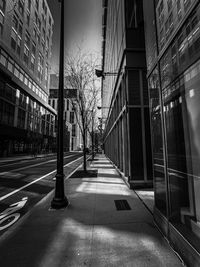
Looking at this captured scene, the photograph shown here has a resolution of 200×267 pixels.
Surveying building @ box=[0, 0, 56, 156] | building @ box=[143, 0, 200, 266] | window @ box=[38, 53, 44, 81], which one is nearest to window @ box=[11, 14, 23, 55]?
building @ box=[0, 0, 56, 156]

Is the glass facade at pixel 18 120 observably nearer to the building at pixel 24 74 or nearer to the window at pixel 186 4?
the building at pixel 24 74

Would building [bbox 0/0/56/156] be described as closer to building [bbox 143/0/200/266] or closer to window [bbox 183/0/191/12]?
building [bbox 143/0/200/266]

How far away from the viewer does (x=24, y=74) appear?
122ft

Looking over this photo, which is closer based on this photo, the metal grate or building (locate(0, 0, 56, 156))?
the metal grate

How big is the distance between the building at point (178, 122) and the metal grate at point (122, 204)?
48.1 inches

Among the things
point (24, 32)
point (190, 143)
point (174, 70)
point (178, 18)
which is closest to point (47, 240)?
point (190, 143)

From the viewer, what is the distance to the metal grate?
512cm

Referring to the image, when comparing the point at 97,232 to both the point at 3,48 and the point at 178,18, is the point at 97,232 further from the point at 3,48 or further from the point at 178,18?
the point at 3,48

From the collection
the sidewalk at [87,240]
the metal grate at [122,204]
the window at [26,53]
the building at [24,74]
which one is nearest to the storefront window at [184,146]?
the sidewalk at [87,240]

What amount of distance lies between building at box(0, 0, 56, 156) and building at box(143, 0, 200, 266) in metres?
26.5

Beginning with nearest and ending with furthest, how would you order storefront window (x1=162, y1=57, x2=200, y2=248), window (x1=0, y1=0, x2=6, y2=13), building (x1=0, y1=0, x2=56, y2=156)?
storefront window (x1=162, y1=57, x2=200, y2=248), window (x1=0, y1=0, x2=6, y2=13), building (x1=0, y1=0, x2=56, y2=156)

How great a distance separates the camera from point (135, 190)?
7238mm

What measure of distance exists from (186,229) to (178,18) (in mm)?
3996

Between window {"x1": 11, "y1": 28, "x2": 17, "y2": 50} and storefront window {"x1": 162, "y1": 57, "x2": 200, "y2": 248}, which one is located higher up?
window {"x1": 11, "y1": 28, "x2": 17, "y2": 50}
